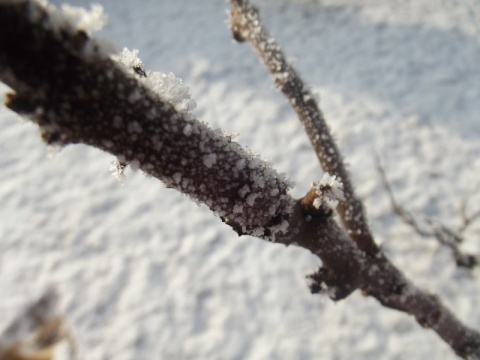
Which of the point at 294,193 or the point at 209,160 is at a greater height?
the point at 294,193

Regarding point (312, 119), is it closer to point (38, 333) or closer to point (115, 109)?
point (115, 109)

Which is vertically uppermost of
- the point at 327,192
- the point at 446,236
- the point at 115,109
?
the point at 446,236

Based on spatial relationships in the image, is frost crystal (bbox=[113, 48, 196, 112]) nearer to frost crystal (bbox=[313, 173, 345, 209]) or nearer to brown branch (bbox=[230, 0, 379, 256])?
frost crystal (bbox=[313, 173, 345, 209])

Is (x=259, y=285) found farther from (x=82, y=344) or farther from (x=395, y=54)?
(x=395, y=54)

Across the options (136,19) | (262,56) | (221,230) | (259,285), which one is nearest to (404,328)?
(259,285)

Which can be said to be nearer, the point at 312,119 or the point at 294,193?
the point at 312,119

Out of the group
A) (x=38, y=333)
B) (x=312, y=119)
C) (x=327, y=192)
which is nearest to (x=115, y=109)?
(x=327, y=192)

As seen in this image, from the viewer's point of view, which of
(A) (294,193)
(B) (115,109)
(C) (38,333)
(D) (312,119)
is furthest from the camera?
(A) (294,193)
